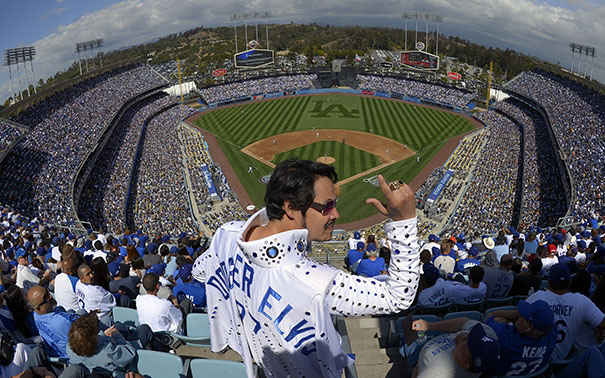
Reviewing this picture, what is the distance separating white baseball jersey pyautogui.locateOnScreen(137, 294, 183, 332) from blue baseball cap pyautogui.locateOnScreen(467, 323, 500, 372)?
14.3ft

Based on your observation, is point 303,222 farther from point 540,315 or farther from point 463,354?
point 540,315

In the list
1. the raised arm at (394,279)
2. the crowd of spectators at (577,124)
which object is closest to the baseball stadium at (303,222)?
the raised arm at (394,279)

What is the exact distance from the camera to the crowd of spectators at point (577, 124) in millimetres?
22656

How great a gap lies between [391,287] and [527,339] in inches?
91.3

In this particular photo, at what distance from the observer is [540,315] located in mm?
3734

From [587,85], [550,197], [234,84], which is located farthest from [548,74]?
[234,84]

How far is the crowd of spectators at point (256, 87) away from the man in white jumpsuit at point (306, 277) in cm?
6198

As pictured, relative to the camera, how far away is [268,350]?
2764mm

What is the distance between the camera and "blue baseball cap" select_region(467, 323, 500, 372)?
3.40m

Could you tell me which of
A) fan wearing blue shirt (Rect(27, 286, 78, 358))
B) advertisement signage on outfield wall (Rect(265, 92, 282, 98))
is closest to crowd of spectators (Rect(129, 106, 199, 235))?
fan wearing blue shirt (Rect(27, 286, 78, 358))

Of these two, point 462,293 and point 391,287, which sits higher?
point 391,287

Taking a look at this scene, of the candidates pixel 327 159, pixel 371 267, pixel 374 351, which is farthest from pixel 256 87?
pixel 374 351

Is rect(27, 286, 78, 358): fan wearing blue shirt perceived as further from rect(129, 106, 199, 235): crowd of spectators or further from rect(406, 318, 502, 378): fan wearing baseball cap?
rect(129, 106, 199, 235): crowd of spectators

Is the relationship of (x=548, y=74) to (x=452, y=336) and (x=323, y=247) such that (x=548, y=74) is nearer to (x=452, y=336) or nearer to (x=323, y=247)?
(x=323, y=247)
